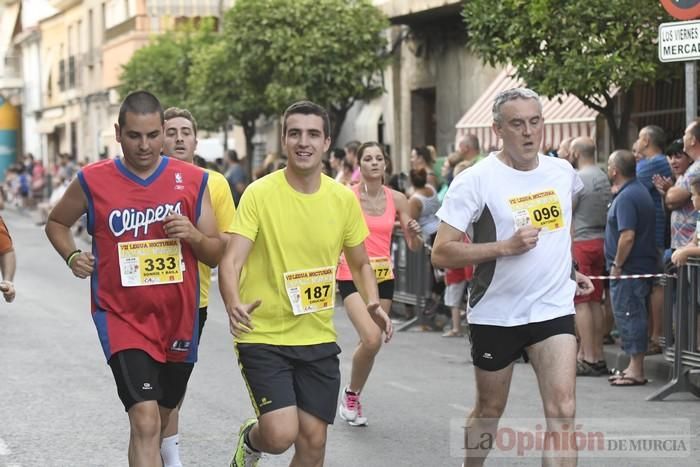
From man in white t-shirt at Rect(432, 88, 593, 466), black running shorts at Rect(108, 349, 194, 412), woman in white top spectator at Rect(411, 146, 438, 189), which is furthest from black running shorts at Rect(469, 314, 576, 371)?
woman in white top spectator at Rect(411, 146, 438, 189)

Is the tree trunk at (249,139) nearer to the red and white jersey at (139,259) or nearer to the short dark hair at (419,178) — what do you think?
the short dark hair at (419,178)

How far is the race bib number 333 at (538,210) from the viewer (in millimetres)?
6922

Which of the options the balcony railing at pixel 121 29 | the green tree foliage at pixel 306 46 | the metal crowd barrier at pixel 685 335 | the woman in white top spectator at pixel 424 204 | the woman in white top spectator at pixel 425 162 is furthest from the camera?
the balcony railing at pixel 121 29

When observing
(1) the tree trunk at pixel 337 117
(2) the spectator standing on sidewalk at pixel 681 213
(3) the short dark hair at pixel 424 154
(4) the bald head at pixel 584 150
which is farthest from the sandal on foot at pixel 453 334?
(1) the tree trunk at pixel 337 117

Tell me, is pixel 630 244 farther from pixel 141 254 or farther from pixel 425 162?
pixel 141 254

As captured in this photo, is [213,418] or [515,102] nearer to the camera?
[515,102]

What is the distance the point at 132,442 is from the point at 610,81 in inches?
412

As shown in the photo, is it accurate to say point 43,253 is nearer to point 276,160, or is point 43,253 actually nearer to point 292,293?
point 276,160

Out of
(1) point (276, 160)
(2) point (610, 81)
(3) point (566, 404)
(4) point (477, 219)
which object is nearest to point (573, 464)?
(3) point (566, 404)

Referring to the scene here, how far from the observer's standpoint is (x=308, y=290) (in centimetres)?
685

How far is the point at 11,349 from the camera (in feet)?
46.4

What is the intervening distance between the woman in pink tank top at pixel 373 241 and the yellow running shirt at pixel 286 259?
2500mm

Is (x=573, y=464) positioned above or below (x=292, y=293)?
below

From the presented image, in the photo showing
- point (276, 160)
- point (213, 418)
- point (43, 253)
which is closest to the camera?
point (213, 418)
